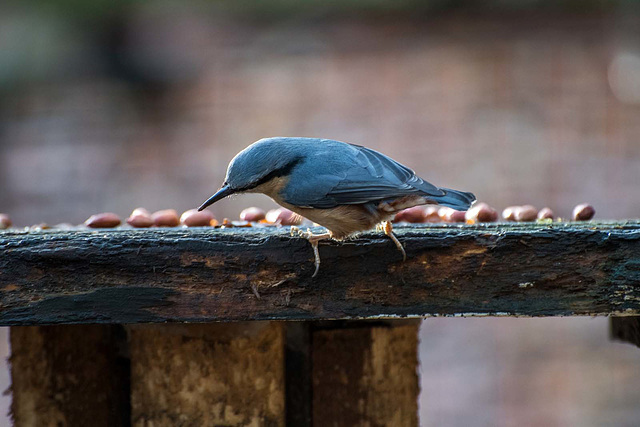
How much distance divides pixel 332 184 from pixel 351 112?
4065mm

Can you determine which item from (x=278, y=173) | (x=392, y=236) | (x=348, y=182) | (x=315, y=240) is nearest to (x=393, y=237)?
(x=392, y=236)

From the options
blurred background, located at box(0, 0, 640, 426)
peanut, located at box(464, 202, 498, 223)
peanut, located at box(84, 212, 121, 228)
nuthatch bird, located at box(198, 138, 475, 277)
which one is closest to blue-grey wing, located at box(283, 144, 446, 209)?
nuthatch bird, located at box(198, 138, 475, 277)

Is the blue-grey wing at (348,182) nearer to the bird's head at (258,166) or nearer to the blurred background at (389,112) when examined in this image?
the bird's head at (258,166)

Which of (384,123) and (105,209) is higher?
(384,123)

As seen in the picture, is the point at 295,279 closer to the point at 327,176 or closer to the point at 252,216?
the point at 327,176

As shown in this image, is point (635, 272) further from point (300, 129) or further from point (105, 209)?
point (105, 209)

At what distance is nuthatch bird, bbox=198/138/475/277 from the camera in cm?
200

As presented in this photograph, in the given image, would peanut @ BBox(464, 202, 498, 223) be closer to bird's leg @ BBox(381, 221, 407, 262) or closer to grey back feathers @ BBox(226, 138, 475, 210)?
grey back feathers @ BBox(226, 138, 475, 210)

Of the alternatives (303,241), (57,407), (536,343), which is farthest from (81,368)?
(536,343)

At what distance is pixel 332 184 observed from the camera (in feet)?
6.70

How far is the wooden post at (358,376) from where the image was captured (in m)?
1.90

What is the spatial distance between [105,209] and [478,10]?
3531 millimetres

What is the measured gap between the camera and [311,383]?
1902 millimetres

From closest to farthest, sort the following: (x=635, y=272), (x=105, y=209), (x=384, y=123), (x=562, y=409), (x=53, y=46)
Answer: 1. (x=635, y=272)
2. (x=562, y=409)
3. (x=384, y=123)
4. (x=105, y=209)
5. (x=53, y=46)
